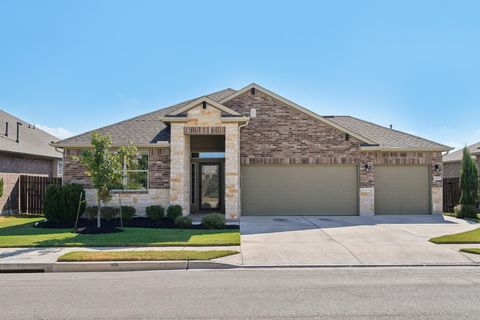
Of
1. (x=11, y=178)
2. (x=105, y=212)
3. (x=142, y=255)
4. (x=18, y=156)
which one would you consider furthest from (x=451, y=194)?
(x=18, y=156)

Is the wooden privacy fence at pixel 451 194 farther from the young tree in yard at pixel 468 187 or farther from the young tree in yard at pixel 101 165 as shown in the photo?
the young tree in yard at pixel 101 165

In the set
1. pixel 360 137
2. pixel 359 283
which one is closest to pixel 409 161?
pixel 360 137

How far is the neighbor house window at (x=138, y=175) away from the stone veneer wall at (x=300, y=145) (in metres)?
4.40

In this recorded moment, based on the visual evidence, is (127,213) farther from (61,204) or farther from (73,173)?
(73,173)

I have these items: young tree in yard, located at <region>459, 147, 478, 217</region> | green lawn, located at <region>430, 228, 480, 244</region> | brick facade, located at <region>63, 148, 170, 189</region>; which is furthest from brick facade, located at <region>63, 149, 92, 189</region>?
young tree in yard, located at <region>459, 147, 478, 217</region>

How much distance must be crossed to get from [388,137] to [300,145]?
4881 millimetres

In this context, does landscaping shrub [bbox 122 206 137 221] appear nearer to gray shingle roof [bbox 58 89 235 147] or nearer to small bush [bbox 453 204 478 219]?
gray shingle roof [bbox 58 89 235 147]

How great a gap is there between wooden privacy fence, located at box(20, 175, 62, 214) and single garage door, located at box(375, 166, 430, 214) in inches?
637

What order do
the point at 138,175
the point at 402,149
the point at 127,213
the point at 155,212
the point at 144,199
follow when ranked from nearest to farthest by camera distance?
the point at 155,212 → the point at 127,213 → the point at 144,199 → the point at 138,175 → the point at 402,149

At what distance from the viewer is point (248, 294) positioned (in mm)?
6395

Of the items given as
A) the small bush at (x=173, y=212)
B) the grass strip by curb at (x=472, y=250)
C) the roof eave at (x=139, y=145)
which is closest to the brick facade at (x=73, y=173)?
the roof eave at (x=139, y=145)

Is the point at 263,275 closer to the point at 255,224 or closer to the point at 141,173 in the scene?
the point at 255,224

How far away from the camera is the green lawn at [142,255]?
8789 millimetres

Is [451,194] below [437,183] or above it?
below
